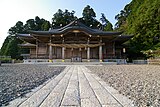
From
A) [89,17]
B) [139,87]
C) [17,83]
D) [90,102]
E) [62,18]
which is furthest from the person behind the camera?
[89,17]

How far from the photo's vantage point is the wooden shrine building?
2417 centimetres

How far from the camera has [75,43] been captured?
25094 millimetres

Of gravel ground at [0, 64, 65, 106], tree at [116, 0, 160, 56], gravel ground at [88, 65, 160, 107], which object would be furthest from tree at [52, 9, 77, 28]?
gravel ground at [88, 65, 160, 107]

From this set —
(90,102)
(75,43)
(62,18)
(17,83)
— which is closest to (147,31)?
(75,43)

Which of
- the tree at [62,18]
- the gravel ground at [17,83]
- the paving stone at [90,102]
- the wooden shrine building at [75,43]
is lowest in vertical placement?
the paving stone at [90,102]

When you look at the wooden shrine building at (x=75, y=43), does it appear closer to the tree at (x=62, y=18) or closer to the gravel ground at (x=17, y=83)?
the gravel ground at (x=17, y=83)

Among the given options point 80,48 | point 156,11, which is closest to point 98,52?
point 80,48

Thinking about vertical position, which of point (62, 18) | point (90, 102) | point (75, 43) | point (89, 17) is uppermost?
point (89, 17)

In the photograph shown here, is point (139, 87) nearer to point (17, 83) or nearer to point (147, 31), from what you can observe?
point (17, 83)

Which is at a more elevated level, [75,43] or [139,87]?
[75,43]

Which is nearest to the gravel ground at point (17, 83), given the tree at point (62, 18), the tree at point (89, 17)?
the tree at point (62, 18)

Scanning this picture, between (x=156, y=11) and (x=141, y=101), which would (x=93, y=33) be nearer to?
(x=156, y=11)

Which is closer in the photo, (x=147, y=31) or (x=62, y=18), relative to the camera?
(x=147, y=31)

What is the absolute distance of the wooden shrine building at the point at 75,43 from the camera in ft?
79.3
